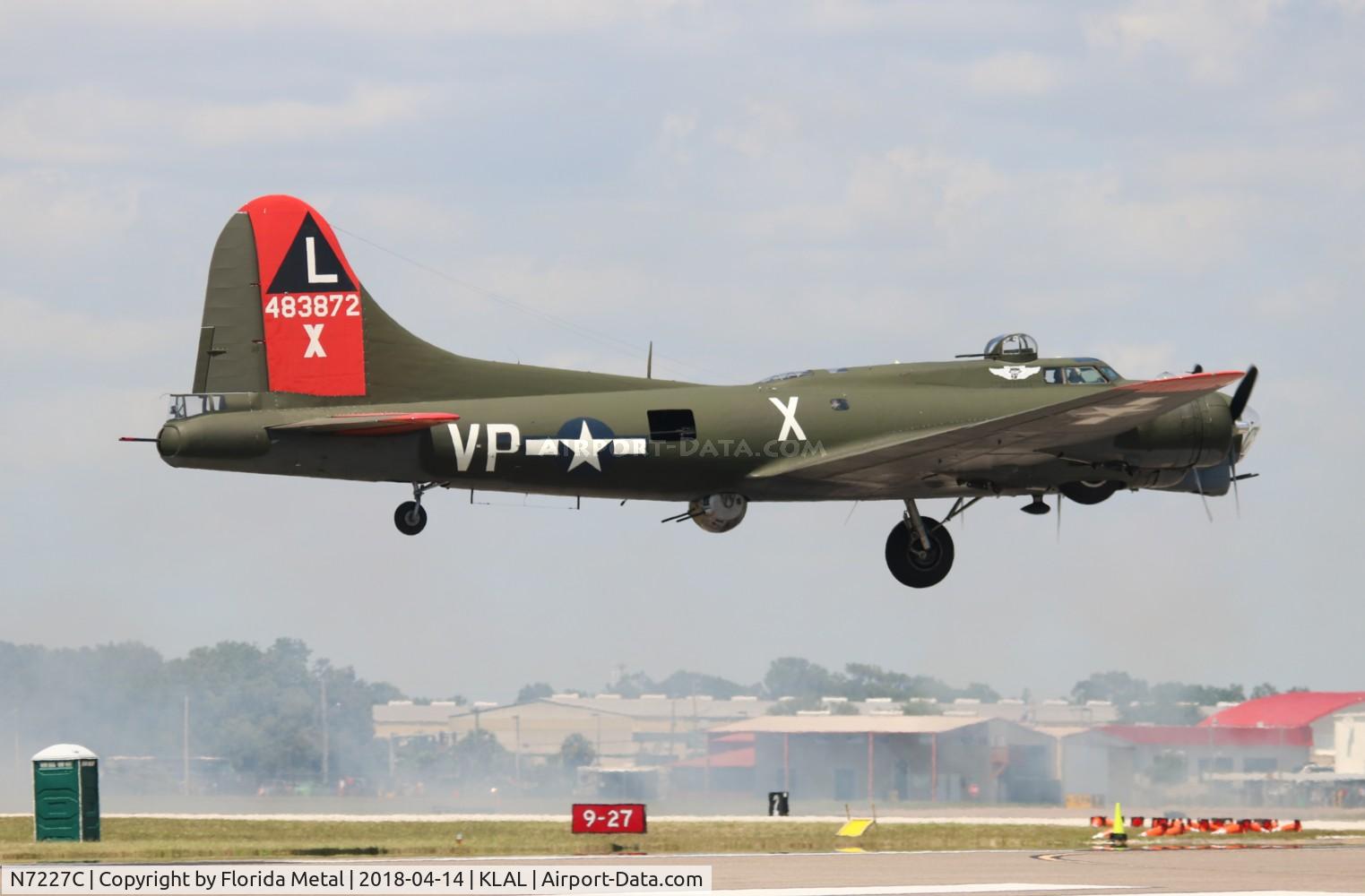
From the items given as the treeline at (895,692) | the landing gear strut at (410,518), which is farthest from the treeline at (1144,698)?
the landing gear strut at (410,518)

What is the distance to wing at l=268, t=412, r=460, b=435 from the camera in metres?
39.5

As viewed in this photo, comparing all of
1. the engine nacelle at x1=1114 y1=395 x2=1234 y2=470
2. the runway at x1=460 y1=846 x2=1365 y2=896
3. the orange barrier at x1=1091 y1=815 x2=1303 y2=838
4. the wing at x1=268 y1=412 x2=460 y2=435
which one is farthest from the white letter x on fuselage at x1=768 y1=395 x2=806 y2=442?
the orange barrier at x1=1091 y1=815 x2=1303 y2=838

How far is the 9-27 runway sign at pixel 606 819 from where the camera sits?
58.3 m

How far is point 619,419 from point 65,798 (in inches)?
1020

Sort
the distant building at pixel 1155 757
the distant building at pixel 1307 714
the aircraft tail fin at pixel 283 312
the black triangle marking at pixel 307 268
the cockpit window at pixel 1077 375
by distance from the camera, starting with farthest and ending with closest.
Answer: the distant building at pixel 1307 714 < the distant building at pixel 1155 757 < the cockpit window at pixel 1077 375 < the black triangle marking at pixel 307 268 < the aircraft tail fin at pixel 283 312

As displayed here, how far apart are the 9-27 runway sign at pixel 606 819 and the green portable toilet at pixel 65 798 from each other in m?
14.0

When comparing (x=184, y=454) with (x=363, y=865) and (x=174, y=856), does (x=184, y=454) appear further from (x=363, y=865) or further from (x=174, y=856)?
(x=174, y=856)

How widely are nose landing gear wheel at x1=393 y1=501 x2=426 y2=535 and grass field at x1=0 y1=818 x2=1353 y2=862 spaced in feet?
41.4

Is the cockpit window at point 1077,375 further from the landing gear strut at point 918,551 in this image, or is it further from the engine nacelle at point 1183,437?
the landing gear strut at point 918,551

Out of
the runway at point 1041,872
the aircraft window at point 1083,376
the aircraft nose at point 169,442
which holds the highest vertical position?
the aircraft window at point 1083,376

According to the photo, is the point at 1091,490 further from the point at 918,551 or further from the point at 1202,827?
the point at 1202,827

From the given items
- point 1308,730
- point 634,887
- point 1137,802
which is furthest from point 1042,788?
point 634,887

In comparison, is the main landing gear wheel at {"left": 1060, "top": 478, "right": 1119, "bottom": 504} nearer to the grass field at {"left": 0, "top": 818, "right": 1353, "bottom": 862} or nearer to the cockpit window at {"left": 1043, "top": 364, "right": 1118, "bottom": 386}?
the cockpit window at {"left": 1043, "top": 364, "right": 1118, "bottom": 386}

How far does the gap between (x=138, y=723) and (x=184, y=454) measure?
55.4 meters
